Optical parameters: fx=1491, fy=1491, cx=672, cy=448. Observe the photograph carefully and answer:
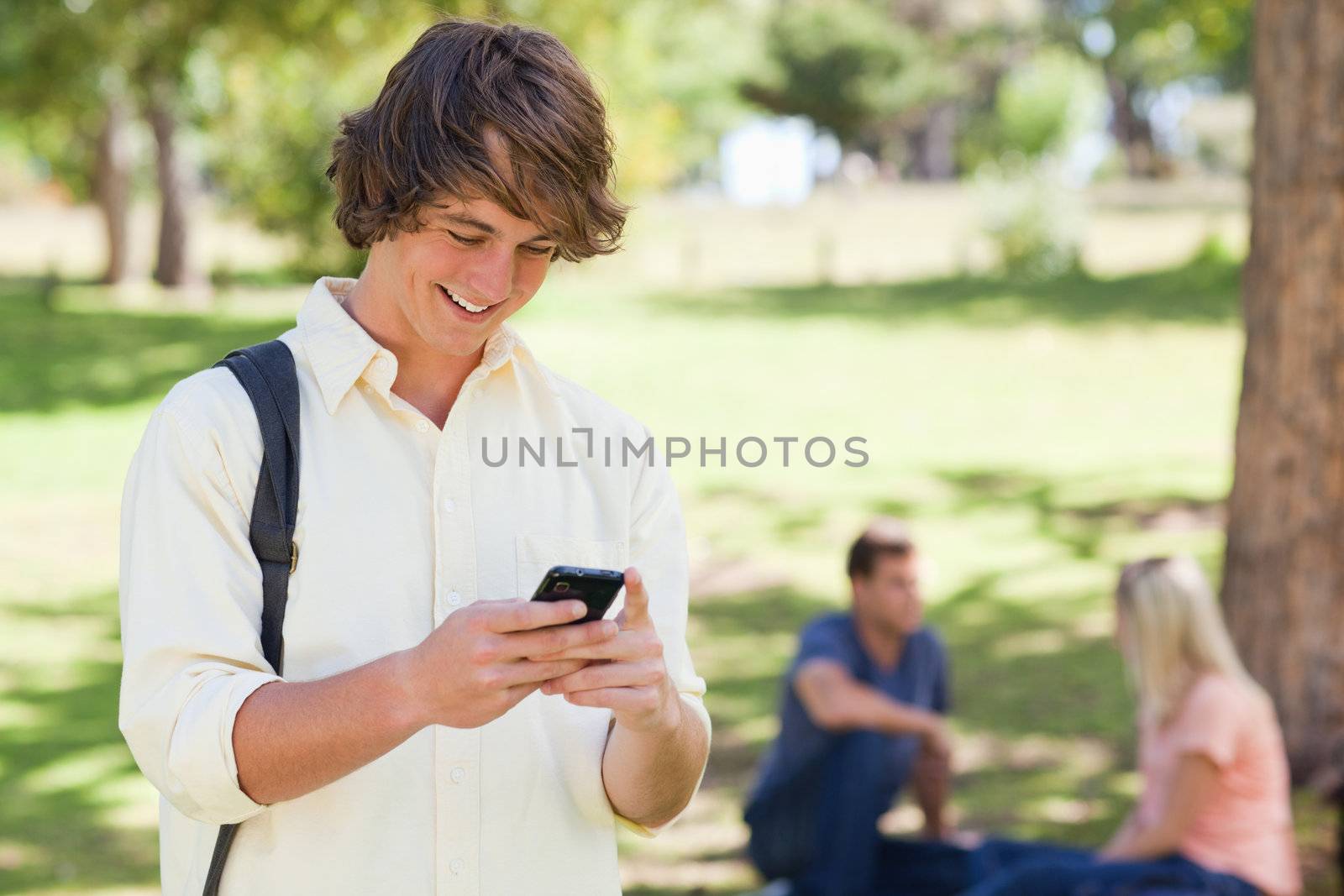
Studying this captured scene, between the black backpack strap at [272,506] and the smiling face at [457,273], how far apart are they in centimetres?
19

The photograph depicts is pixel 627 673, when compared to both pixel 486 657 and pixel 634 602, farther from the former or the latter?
pixel 486 657

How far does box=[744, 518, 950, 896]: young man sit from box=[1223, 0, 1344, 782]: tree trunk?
141 centimetres

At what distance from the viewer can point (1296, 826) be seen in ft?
17.2

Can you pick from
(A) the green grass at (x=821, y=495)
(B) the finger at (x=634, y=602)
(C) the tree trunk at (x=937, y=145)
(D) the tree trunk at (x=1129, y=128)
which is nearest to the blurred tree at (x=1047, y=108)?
(A) the green grass at (x=821, y=495)

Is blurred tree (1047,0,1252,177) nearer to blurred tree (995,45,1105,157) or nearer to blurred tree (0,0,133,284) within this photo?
blurred tree (995,45,1105,157)

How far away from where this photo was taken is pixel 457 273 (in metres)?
1.81

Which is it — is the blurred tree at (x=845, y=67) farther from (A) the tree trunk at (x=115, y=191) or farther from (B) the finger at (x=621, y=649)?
(B) the finger at (x=621, y=649)

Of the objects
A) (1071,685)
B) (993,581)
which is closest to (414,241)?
(1071,685)

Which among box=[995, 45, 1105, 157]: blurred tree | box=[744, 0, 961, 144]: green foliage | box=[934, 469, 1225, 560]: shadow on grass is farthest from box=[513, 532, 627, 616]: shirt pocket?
box=[744, 0, 961, 144]: green foliage

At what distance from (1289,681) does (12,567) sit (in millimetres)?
7672

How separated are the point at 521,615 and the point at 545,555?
362mm

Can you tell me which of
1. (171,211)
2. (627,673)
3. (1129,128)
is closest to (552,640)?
(627,673)

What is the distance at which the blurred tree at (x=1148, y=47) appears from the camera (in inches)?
510

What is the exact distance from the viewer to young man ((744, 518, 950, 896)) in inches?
193
